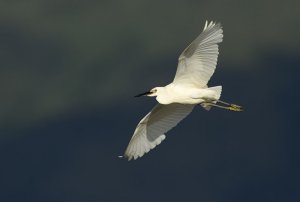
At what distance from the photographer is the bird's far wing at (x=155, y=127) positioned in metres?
36.1

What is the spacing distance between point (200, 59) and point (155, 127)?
2.99 m

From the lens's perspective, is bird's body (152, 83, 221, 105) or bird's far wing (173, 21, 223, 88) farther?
bird's body (152, 83, 221, 105)

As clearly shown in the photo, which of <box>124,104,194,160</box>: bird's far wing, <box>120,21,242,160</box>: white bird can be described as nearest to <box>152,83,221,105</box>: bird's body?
<box>120,21,242,160</box>: white bird

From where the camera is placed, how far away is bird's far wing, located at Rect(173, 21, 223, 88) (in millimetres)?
33812

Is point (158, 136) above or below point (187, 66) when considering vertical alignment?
below

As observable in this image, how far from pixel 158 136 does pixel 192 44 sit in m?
3.55

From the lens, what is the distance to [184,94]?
3438 centimetres

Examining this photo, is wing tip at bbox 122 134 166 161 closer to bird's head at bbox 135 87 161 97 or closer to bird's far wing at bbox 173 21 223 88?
bird's head at bbox 135 87 161 97

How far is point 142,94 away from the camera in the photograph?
35594 millimetres

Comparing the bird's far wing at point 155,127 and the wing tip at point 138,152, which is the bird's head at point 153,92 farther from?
the wing tip at point 138,152

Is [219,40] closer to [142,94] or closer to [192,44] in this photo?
[192,44]

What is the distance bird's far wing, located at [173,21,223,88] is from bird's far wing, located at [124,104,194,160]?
5.01 ft

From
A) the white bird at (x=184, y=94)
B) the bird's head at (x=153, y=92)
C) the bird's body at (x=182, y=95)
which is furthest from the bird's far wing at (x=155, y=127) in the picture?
the bird's body at (x=182, y=95)

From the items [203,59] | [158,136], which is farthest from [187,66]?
[158,136]
